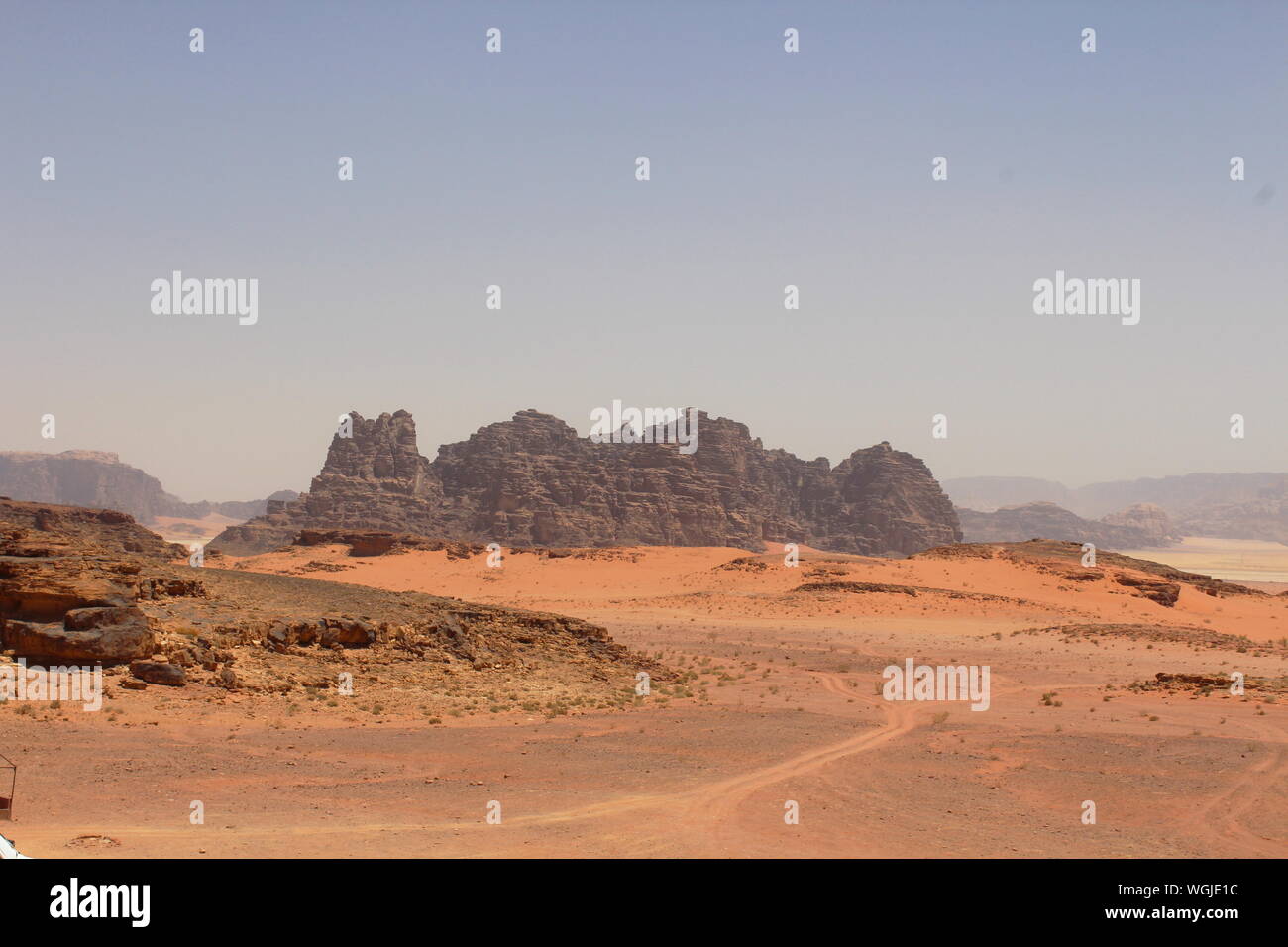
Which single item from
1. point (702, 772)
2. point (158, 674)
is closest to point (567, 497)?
point (158, 674)

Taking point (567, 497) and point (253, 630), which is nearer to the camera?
point (253, 630)

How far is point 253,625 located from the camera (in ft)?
80.0

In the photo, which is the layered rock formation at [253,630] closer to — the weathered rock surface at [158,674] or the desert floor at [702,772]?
the weathered rock surface at [158,674]

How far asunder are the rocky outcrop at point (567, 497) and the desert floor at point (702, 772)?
66.6 m

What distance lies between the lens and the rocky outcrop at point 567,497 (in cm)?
9894

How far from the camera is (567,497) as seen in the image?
4050 inches

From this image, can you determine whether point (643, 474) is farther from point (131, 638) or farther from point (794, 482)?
point (131, 638)

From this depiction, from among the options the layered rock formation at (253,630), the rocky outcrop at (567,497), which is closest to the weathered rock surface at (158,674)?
the layered rock formation at (253,630)

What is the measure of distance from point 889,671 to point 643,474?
7677 centimetres

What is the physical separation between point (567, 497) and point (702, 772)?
85.3 metres

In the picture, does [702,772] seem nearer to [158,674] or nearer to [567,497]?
[158,674]

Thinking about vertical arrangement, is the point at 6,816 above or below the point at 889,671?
above
